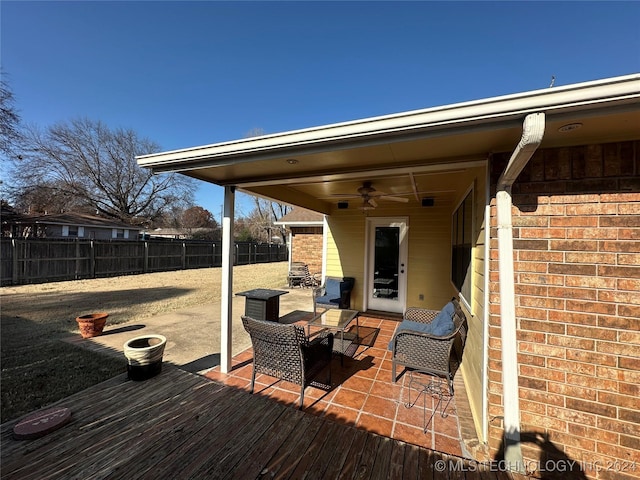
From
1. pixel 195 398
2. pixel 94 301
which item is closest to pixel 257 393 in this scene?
pixel 195 398

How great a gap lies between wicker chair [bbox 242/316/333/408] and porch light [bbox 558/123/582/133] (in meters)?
2.51

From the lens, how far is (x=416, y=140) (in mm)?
1908

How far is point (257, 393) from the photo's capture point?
2857 millimetres

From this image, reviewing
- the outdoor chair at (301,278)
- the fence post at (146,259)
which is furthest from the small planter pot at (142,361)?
the fence post at (146,259)

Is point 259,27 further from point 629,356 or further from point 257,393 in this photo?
point 629,356

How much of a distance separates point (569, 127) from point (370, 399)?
2878mm

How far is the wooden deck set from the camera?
71.7 inches

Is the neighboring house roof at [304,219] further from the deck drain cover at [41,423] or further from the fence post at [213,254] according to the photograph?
the deck drain cover at [41,423]

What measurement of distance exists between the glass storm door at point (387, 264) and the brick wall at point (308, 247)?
4.33 metres

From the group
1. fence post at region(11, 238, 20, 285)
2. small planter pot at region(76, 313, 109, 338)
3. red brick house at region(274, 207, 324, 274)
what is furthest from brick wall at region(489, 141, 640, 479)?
fence post at region(11, 238, 20, 285)

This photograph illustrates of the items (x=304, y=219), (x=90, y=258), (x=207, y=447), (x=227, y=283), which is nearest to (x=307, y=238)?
(x=304, y=219)

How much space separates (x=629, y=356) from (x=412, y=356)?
1682 millimetres

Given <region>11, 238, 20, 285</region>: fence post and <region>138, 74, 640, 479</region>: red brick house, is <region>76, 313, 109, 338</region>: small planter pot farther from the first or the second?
<region>11, 238, 20, 285</region>: fence post

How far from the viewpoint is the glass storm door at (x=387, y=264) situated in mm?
6121
